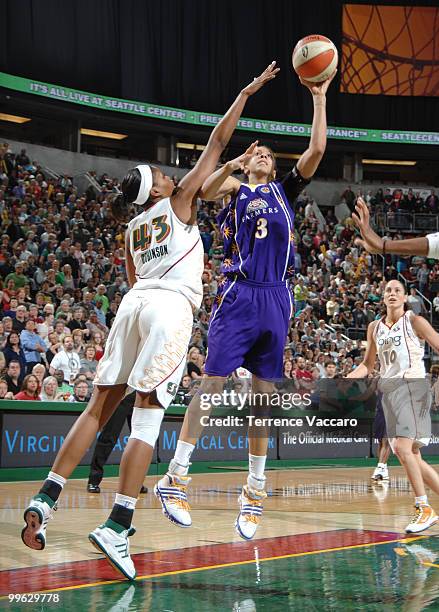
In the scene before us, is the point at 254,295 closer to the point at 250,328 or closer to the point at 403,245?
the point at 250,328

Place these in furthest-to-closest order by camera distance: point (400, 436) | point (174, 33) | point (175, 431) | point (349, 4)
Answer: point (349, 4) < point (174, 33) < point (175, 431) < point (400, 436)

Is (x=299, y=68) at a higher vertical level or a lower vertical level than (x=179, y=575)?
higher

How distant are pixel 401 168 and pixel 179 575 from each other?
32495 mm

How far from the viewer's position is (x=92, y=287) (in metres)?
18.2

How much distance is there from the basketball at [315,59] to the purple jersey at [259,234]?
2.31 feet

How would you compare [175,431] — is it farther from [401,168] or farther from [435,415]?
[401,168]

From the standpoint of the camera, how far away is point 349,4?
3117 centimetres

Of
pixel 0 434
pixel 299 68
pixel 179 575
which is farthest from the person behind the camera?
pixel 0 434

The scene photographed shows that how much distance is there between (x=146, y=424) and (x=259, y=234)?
190cm

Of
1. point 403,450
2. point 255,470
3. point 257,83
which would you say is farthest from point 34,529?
point 403,450

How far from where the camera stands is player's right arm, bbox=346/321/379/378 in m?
7.12

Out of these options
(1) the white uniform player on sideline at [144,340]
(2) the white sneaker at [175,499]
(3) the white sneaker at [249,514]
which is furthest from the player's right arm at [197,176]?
(3) the white sneaker at [249,514]

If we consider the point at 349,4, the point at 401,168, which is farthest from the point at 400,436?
the point at 401,168

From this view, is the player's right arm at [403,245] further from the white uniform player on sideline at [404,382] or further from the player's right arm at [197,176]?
the white uniform player on sideline at [404,382]
